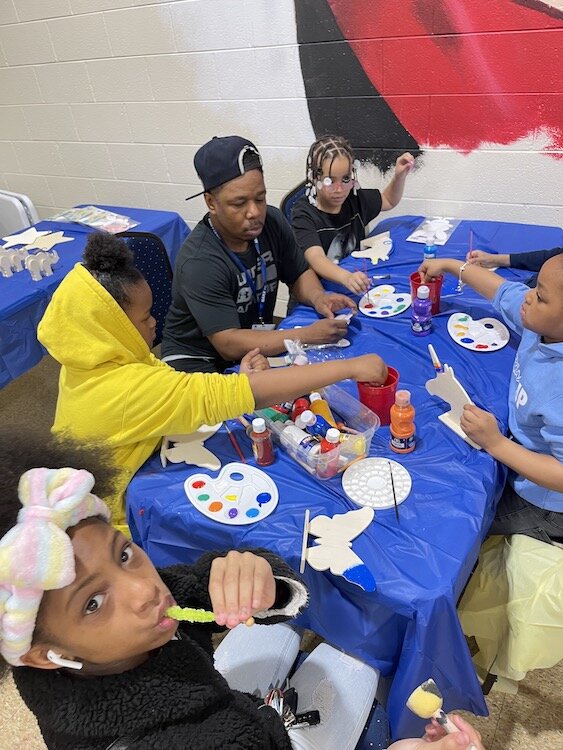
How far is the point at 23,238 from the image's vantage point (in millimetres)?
2807

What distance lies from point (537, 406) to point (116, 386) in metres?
0.93

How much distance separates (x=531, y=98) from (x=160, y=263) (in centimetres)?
162

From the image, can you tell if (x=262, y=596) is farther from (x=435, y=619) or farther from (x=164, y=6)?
(x=164, y=6)

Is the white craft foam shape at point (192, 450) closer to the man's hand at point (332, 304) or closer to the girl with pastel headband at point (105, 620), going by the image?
the girl with pastel headband at point (105, 620)

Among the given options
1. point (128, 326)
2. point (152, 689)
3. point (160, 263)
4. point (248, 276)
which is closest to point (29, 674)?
point (152, 689)

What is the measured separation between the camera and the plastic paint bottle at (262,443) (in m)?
1.20

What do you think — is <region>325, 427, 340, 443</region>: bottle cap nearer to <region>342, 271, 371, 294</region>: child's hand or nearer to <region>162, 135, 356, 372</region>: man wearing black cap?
<region>162, 135, 356, 372</region>: man wearing black cap

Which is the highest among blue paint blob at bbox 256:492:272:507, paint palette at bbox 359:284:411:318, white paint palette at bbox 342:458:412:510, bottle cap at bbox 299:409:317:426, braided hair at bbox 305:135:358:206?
braided hair at bbox 305:135:358:206

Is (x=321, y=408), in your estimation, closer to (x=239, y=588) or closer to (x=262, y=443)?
(x=262, y=443)

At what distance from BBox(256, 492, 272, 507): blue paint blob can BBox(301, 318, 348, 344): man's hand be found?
612mm

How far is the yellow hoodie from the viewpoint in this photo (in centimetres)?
120

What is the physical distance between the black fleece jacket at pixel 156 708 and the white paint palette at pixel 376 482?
0.43 meters

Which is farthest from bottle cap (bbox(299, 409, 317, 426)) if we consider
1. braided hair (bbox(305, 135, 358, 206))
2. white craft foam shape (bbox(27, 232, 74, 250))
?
white craft foam shape (bbox(27, 232, 74, 250))

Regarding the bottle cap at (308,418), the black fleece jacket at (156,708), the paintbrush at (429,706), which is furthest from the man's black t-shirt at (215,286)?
the paintbrush at (429,706)
